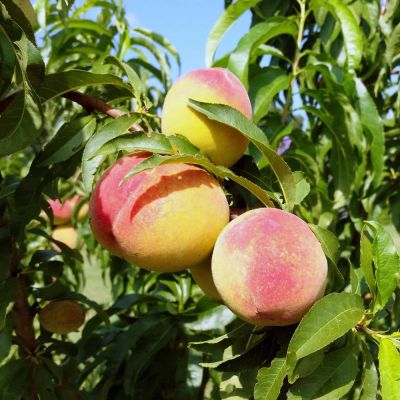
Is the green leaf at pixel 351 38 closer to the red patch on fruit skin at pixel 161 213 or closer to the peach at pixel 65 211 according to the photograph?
the red patch on fruit skin at pixel 161 213

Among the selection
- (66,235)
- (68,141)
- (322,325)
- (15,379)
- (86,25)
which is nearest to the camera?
(322,325)

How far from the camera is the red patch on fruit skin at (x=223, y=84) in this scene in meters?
0.73

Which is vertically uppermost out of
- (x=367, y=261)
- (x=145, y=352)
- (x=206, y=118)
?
(x=206, y=118)

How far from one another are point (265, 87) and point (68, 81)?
0.64m

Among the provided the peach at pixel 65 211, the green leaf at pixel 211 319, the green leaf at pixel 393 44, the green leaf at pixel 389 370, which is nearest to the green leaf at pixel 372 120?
the green leaf at pixel 393 44

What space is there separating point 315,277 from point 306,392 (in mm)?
156

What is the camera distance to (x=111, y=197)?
0.64m

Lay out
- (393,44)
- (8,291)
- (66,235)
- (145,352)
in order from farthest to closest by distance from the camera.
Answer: (66,235)
(393,44)
(145,352)
(8,291)

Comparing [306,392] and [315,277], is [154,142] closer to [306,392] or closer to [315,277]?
[315,277]

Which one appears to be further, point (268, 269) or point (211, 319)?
point (211, 319)

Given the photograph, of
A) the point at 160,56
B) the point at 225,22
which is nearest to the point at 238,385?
the point at 225,22

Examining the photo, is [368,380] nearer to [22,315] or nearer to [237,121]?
[237,121]

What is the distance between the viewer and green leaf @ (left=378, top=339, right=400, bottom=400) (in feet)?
2.03

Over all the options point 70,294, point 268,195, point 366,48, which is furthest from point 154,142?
point 366,48
